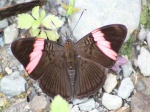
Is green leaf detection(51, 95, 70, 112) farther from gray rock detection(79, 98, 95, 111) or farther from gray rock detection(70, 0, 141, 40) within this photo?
gray rock detection(70, 0, 141, 40)

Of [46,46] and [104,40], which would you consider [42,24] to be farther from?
[104,40]

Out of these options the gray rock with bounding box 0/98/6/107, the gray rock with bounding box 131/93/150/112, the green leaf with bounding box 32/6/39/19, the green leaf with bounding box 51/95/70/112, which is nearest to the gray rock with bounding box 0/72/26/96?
the gray rock with bounding box 0/98/6/107

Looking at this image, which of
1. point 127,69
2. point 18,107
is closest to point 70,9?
point 127,69

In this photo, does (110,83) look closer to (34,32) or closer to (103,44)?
(103,44)

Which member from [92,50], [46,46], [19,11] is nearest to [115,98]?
[92,50]

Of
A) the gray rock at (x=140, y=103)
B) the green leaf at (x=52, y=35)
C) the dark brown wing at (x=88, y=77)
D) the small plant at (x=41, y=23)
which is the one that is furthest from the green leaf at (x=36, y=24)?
the gray rock at (x=140, y=103)

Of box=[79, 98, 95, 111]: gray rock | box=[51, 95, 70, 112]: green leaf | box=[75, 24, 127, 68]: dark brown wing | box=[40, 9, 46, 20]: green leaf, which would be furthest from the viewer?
box=[40, 9, 46, 20]: green leaf

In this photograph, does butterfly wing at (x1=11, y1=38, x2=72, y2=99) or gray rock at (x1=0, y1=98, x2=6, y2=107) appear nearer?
butterfly wing at (x1=11, y1=38, x2=72, y2=99)

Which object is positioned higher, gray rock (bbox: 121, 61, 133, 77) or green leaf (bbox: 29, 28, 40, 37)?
green leaf (bbox: 29, 28, 40, 37)
